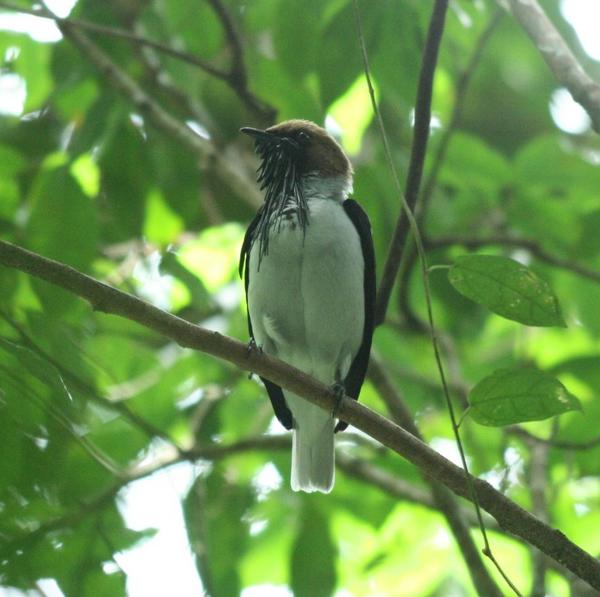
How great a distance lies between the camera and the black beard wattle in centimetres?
466

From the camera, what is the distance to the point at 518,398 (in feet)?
9.16

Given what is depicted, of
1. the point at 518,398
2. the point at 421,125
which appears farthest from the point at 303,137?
the point at 518,398

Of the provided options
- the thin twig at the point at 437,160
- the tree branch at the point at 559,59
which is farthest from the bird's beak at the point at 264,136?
the tree branch at the point at 559,59

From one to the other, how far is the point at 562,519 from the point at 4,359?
409cm

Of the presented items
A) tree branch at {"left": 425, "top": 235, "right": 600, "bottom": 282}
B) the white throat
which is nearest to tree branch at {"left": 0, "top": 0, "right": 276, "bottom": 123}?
the white throat

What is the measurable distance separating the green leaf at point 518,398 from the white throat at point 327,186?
230cm

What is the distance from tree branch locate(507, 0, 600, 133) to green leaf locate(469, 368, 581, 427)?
90 cm

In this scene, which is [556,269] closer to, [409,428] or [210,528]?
[409,428]

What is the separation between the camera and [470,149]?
5281 millimetres

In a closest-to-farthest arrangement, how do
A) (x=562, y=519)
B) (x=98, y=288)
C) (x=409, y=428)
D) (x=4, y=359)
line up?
(x=4, y=359)
(x=98, y=288)
(x=409, y=428)
(x=562, y=519)

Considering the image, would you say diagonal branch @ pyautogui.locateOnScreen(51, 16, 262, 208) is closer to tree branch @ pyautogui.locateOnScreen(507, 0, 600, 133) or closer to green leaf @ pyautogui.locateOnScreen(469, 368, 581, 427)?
tree branch @ pyautogui.locateOnScreen(507, 0, 600, 133)

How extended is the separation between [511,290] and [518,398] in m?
0.32

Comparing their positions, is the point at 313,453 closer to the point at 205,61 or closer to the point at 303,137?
the point at 303,137

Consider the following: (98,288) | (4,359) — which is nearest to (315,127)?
(98,288)
